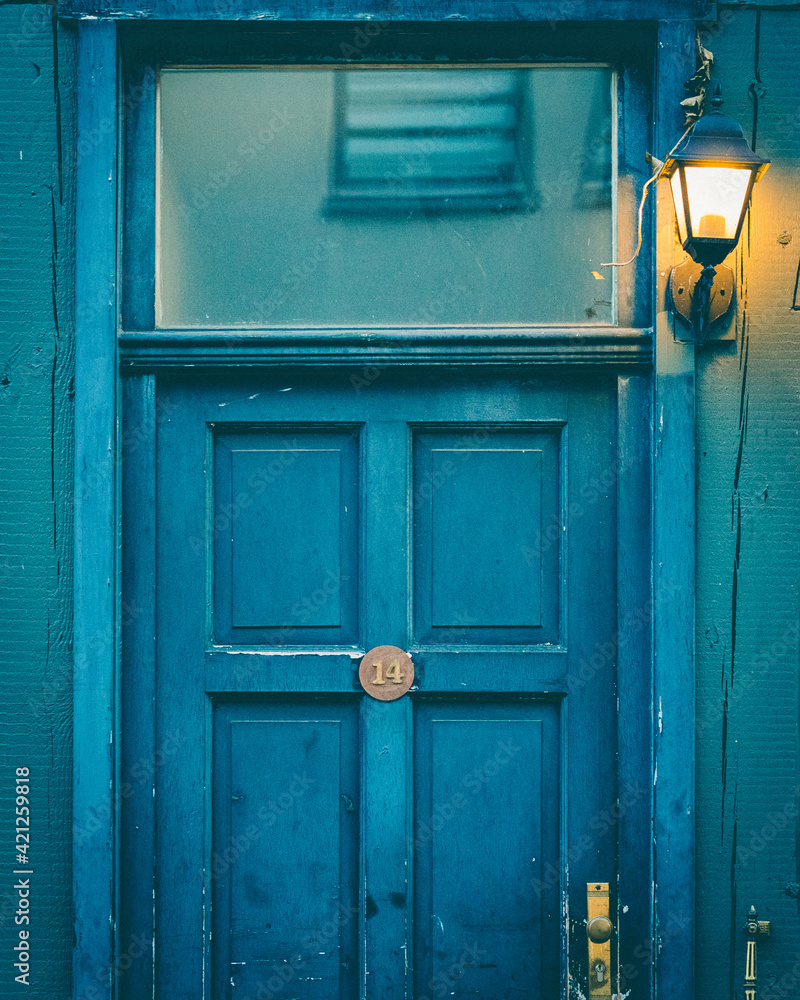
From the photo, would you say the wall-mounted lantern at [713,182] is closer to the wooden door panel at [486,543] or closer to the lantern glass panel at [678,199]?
the lantern glass panel at [678,199]

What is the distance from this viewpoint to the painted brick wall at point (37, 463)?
6.84 feet

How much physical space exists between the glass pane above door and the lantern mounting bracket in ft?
0.65

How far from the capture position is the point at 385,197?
7.22 ft

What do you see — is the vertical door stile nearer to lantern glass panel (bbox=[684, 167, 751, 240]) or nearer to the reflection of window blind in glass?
the reflection of window blind in glass

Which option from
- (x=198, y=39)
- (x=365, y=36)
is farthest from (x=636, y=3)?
(x=198, y=39)

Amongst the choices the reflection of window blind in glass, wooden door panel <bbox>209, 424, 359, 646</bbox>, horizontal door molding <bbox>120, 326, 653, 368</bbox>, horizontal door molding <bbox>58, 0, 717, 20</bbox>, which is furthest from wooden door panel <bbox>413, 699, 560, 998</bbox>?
horizontal door molding <bbox>58, 0, 717, 20</bbox>

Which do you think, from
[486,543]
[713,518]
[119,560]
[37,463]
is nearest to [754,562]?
[713,518]

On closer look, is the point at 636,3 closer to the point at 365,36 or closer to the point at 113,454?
the point at 365,36

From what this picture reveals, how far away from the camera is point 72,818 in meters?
2.08

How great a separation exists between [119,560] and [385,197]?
130 cm

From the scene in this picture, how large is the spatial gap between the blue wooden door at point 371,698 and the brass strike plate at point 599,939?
0.14ft

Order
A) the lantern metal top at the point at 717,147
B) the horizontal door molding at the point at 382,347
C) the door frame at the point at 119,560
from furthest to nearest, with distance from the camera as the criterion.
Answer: the horizontal door molding at the point at 382,347, the door frame at the point at 119,560, the lantern metal top at the point at 717,147

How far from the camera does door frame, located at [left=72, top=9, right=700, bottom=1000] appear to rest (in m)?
2.03

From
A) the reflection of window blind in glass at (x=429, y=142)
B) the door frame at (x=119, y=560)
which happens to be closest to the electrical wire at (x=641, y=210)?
the door frame at (x=119, y=560)
